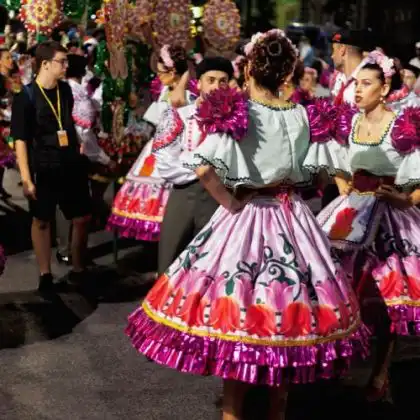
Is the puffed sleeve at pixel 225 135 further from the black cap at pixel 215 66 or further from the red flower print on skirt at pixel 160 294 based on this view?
the black cap at pixel 215 66

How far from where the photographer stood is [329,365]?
412cm

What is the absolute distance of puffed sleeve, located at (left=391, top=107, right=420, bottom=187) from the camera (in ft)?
16.3

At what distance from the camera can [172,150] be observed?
591cm

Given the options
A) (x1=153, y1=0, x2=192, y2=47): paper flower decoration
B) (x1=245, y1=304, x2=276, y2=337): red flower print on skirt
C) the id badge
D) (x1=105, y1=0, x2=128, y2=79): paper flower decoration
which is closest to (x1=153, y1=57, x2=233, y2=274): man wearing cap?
the id badge

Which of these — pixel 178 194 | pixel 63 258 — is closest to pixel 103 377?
pixel 178 194

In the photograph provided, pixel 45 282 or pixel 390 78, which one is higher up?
pixel 390 78

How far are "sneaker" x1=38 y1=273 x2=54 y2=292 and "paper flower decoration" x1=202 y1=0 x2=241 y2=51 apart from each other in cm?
410

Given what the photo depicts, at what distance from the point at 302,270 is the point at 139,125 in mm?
4960

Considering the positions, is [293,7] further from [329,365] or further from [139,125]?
[329,365]

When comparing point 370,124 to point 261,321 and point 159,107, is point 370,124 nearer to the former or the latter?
point 261,321

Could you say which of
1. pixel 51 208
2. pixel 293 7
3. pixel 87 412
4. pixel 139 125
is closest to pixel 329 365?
pixel 87 412

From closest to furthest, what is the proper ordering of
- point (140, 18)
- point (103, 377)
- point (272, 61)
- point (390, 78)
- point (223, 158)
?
point (223, 158), point (272, 61), point (390, 78), point (103, 377), point (140, 18)

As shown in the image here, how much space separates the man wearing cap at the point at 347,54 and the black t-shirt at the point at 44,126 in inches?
84.2

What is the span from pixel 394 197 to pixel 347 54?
2.64m
